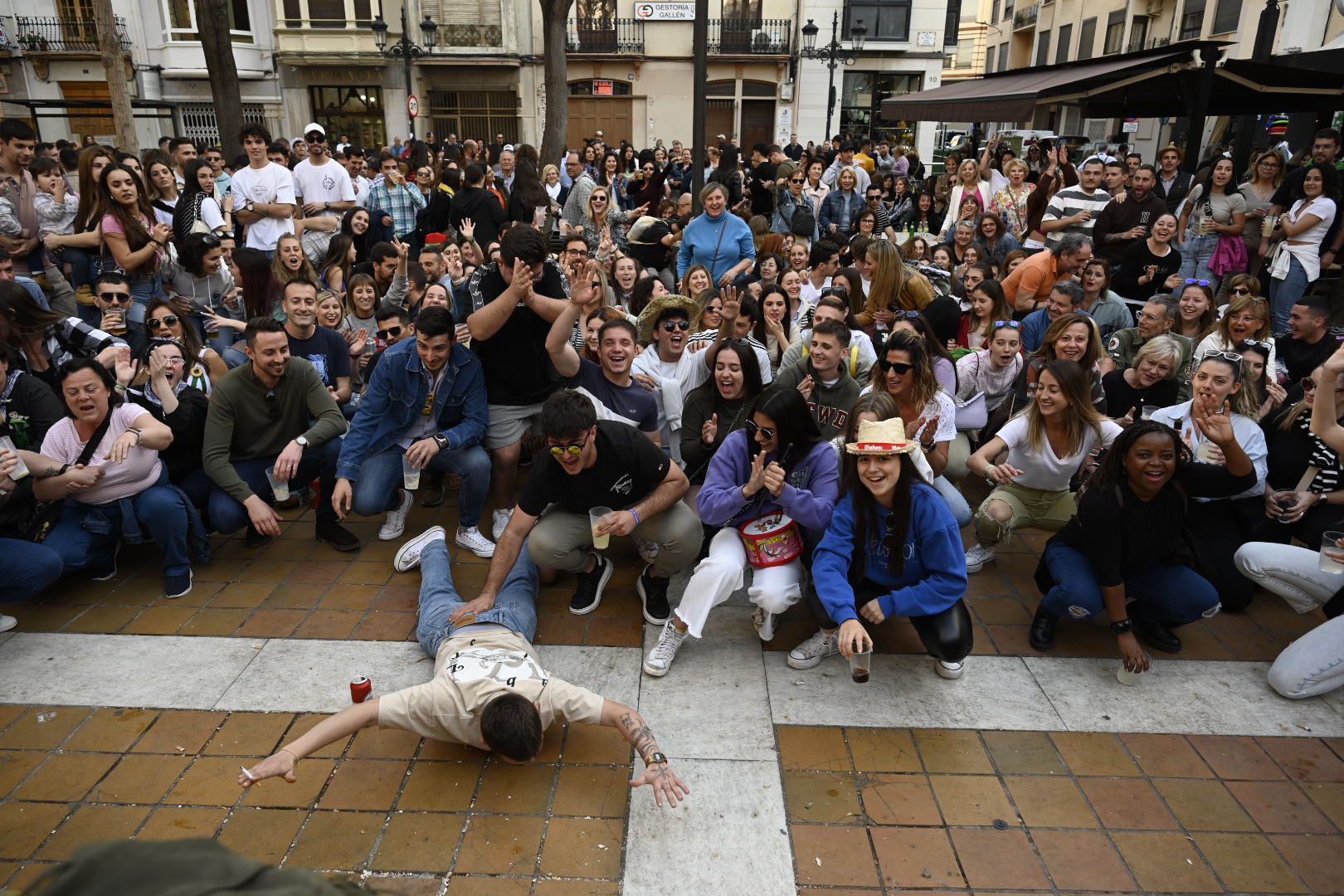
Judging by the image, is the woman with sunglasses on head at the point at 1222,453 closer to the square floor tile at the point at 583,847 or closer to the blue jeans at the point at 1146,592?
the blue jeans at the point at 1146,592

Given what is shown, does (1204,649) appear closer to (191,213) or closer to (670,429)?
(670,429)

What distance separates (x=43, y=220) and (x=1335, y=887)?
9.55 m

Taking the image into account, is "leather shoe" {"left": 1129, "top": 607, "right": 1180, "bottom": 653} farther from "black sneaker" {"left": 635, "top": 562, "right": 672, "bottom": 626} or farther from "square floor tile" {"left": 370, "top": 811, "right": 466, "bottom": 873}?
"square floor tile" {"left": 370, "top": 811, "right": 466, "bottom": 873}

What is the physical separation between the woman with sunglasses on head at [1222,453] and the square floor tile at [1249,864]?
1.36 m

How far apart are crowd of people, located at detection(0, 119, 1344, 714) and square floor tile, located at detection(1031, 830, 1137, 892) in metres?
0.92

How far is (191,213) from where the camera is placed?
7836 millimetres

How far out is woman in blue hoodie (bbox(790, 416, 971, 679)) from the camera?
3838 mm

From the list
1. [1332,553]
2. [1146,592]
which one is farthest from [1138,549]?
[1332,553]

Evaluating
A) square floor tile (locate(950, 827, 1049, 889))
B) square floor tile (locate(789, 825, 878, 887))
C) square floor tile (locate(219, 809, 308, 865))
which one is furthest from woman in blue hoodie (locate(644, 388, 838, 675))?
square floor tile (locate(219, 809, 308, 865))

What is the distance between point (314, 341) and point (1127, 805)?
535 centimetres

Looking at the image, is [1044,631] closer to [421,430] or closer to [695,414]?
[695,414]

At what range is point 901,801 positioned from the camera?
A: 3.34m

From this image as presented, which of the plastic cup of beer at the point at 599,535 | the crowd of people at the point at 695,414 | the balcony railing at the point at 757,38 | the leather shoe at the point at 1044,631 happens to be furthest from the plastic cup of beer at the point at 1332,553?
the balcony railing at the point at 757,38

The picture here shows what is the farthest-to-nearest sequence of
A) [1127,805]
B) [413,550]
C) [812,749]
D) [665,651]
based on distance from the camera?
[413,550] → [665,651] → [812,749] → [1127,805]
